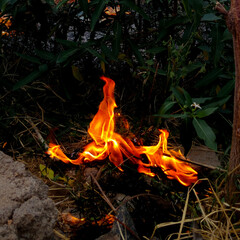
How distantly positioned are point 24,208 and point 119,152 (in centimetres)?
109

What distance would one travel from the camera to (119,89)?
3.45 meters

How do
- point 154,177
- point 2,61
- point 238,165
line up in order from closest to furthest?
1. point 238,165
2. point 154,177
3. point 2,61

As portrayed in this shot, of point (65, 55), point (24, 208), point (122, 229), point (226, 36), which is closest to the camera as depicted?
point (24, 208)

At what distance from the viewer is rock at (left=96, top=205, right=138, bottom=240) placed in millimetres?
1908

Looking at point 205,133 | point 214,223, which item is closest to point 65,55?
point 205,133

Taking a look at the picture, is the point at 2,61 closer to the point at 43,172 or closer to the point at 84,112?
the point at 84,112

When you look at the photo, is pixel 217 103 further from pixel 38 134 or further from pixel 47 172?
pixel 38 134

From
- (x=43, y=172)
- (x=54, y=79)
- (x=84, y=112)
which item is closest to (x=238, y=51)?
(x=43, y=172)

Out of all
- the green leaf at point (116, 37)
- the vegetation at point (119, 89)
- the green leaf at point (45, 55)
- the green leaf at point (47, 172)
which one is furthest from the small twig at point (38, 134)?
the green leaf at point (116, 37)

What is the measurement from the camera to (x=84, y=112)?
3367 millimetres

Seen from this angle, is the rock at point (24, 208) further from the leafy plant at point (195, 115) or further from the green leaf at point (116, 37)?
the green leaf at point (116, 37)

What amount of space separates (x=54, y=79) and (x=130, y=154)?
126 cm

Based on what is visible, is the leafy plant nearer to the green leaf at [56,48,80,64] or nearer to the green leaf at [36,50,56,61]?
the green leaf at [56,48,80,64]

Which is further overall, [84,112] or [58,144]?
[84,112]
